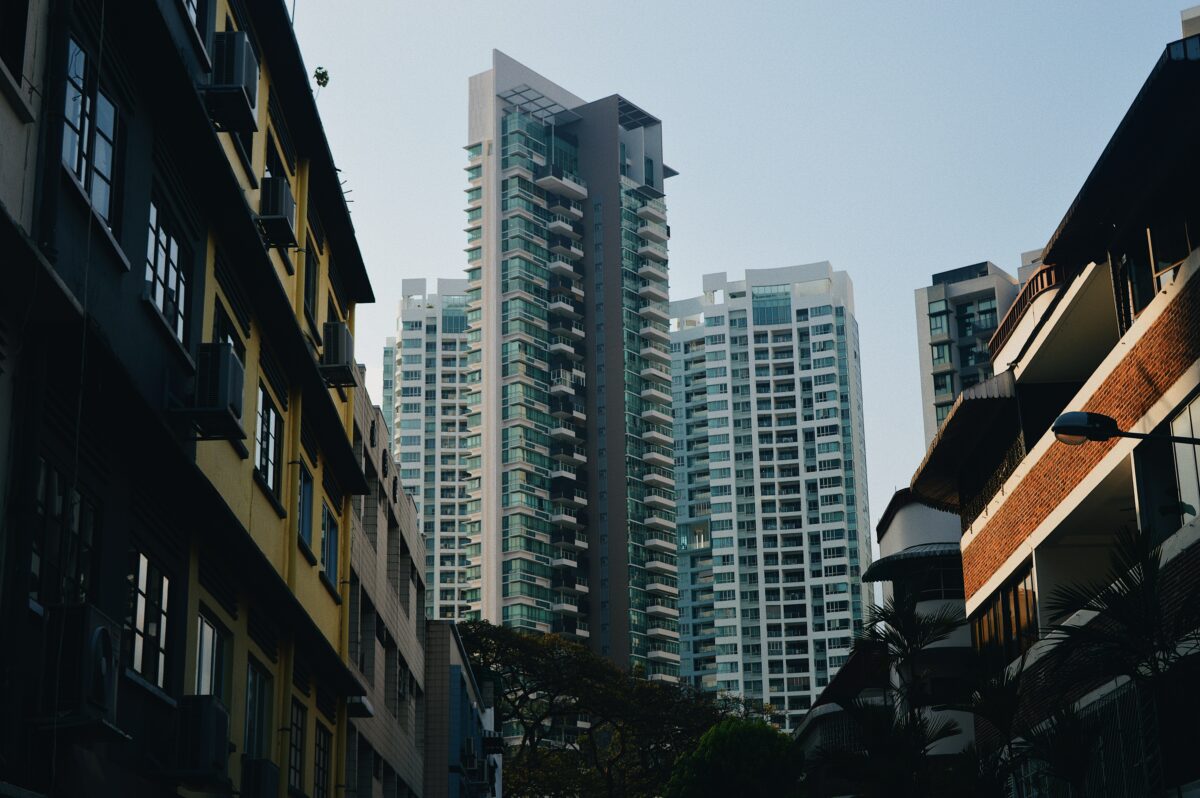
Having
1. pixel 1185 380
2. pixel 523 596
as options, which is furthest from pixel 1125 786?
pixel 523 596

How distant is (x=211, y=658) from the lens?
63.1 feet

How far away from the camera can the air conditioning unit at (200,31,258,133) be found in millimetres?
18078

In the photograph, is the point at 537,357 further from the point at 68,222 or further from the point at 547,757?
the point at 68,222

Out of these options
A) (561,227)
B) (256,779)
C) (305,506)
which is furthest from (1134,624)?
(561,227)

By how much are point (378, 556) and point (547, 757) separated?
1427 inches

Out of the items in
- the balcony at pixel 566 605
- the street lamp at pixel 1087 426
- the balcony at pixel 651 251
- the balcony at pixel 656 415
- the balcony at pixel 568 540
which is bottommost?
the street lamp at pixel 1087 426

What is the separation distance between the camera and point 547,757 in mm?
71625

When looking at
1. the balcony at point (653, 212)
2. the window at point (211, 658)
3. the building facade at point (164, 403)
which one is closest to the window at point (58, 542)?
the building facade at point (164, 403)

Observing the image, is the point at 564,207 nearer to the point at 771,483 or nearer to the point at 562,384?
the point at 562,384

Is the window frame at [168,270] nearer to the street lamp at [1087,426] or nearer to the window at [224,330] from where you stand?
the window at [224,330]

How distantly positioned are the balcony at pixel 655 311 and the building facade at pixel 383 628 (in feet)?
302

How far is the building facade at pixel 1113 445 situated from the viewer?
60.7 feet

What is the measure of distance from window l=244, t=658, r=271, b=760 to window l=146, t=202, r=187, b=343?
225 inches

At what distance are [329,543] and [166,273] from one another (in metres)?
12.3
